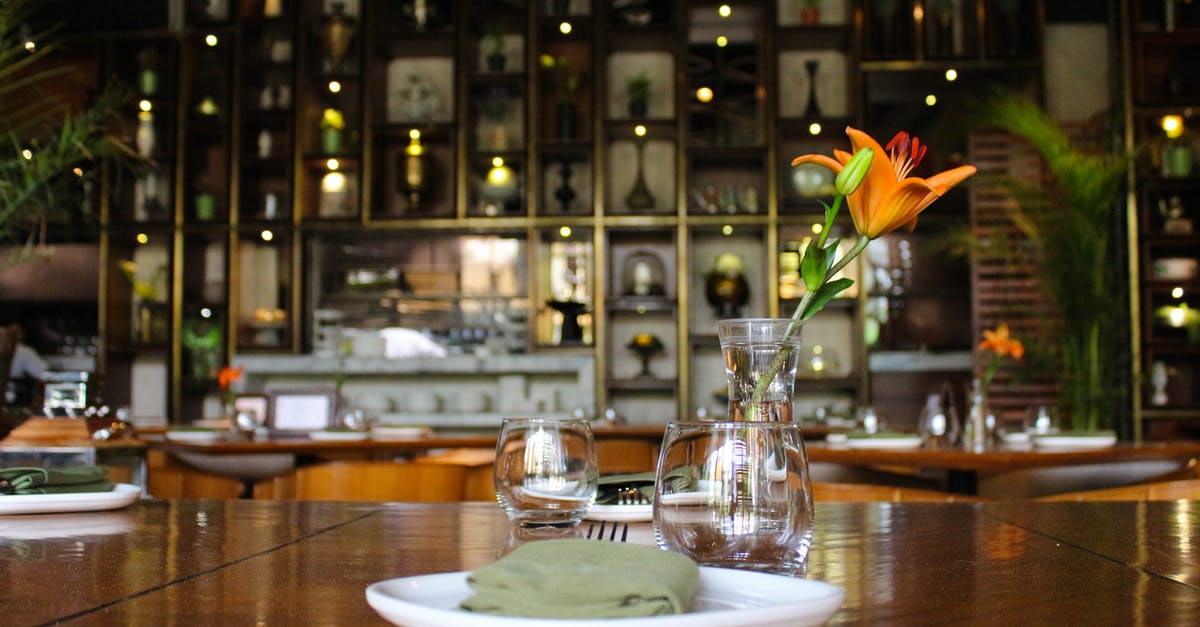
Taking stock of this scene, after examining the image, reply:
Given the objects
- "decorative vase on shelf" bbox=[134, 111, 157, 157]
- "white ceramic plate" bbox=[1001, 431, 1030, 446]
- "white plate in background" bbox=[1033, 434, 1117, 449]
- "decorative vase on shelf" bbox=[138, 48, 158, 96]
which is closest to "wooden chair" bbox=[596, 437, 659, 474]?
"white ceramic plate" bbox=[1001, 431, 1030, 446]

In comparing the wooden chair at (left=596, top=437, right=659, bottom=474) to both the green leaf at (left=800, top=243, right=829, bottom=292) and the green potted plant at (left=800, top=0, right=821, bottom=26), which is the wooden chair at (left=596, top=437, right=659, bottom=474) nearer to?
the green potted plant at (left=800, top=0, right=821, bottom=26)

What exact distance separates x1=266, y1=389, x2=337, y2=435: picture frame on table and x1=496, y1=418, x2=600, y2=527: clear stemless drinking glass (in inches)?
143

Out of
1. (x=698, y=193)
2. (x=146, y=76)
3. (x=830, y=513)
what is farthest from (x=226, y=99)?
(x=830, y=513)

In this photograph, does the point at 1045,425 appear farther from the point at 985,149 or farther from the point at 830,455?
the point at 985,149

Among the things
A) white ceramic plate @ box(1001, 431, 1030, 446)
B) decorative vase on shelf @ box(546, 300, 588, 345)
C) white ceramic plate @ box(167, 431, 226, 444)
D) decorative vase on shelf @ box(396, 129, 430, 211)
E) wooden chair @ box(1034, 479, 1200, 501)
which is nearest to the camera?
wooden chair @ box(1034, 479, 1200, 501)

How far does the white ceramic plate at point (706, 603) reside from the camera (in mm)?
563

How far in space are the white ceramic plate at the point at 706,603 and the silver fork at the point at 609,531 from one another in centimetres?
37

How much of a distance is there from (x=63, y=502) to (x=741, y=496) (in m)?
0.87

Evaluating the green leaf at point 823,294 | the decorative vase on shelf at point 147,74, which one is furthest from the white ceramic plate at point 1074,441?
the decorative vase on shelf at point 147,74

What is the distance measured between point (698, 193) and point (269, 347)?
9.65 feet

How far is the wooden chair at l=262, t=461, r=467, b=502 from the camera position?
2.91 meters

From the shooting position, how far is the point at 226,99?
7805 millimetres

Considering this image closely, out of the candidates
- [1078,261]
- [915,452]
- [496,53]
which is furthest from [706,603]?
[496,53]

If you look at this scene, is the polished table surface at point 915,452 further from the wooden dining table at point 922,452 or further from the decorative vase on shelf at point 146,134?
the decorative vase on shelf at point 146,134
